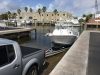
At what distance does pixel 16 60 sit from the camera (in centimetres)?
600

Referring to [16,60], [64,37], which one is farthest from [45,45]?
[16,60]

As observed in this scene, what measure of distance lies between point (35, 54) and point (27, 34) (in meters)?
38.5

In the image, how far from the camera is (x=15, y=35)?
39375 millimetres

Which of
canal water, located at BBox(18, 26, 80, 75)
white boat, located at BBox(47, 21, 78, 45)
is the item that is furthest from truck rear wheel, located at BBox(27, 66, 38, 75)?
white boat, located at BBox(47, 21, 78, 45)

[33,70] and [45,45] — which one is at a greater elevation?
[33,70]

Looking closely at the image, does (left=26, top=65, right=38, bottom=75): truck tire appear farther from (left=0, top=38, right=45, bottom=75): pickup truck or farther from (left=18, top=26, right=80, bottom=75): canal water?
(left=18, top=26, right=80, bottom=75): canal water

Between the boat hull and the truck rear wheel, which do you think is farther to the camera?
the boat hull

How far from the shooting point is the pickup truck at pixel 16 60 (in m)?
5.58

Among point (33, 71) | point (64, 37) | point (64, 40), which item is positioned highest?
point (33, 71)

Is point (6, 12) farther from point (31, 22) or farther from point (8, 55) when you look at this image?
point (8, 55)

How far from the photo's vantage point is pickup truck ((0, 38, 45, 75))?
18.3 ft

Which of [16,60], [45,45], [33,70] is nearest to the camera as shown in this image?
[16,60]

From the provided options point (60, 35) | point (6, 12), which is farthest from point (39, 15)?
point (60, 35)

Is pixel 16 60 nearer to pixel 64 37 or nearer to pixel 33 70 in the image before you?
pixel 33 70
